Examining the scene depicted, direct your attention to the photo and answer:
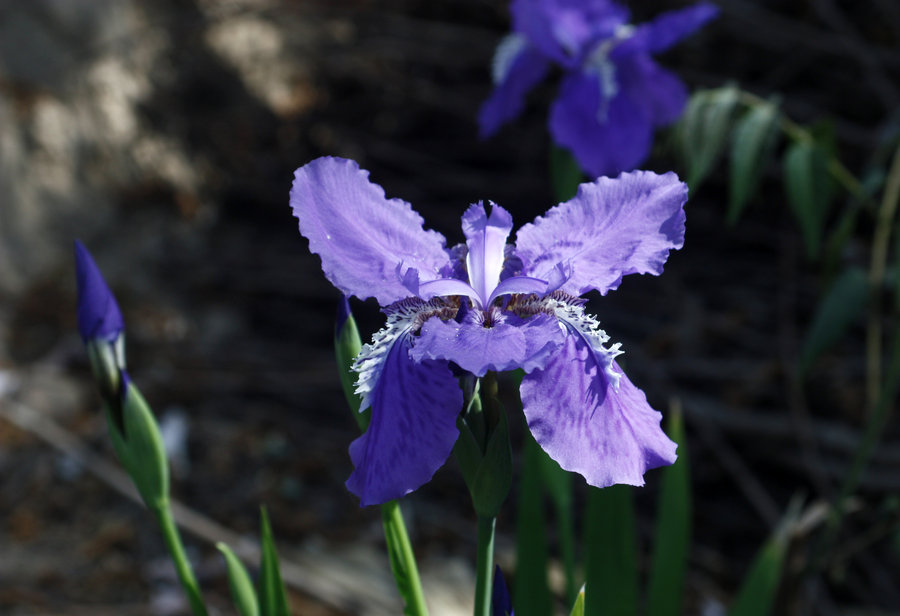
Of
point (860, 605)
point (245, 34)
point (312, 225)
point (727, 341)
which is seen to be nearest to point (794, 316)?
point (727, 341)

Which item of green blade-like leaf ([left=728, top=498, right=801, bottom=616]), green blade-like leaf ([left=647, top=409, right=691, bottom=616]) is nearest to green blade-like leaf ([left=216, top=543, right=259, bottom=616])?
green blade-like leaf ([left=647, top=409, right=691, bottom=616])

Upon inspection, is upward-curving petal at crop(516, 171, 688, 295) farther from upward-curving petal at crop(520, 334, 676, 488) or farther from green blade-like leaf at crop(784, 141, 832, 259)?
green blade-like leaf at crop(784, 141, 832, 259)

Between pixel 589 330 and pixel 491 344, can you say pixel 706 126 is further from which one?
pixel 491 344

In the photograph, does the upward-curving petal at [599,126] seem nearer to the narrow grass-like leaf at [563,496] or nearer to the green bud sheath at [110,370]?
the narrow grass-like leaf at [563,496]

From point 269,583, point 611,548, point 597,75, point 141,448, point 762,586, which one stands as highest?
point 597,75

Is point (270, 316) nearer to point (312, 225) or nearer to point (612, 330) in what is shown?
point (612, 330)

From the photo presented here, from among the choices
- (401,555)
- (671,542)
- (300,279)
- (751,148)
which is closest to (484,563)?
(401,555)
